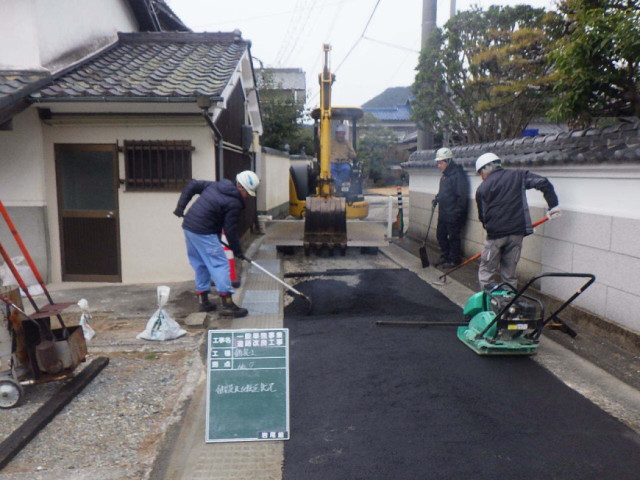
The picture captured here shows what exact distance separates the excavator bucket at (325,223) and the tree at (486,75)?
321 cm

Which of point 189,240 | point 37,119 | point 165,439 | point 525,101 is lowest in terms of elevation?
point 165,439

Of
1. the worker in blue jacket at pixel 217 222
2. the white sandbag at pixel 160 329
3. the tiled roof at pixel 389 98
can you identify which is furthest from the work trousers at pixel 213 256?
the tiled roof at pixel 389 98

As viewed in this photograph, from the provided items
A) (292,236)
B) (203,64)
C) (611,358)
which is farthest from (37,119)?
(611,358)

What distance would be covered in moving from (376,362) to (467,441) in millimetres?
1424

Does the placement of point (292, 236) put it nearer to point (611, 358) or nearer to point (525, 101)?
point (525, 101)

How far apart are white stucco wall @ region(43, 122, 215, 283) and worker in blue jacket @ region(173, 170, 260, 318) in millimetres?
1482

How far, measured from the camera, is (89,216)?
7.60 m

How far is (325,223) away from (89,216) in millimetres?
4107

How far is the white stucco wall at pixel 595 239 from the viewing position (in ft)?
15.7

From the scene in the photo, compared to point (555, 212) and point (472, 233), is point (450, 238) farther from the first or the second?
point (555, 212)

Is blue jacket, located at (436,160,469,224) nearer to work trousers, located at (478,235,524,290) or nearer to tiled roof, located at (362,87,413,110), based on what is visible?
work trousers, located at (478,235,524,290)

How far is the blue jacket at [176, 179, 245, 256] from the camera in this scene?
5832mm

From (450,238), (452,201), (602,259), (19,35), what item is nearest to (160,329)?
(602,259)

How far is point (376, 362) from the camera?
472 centimetres
